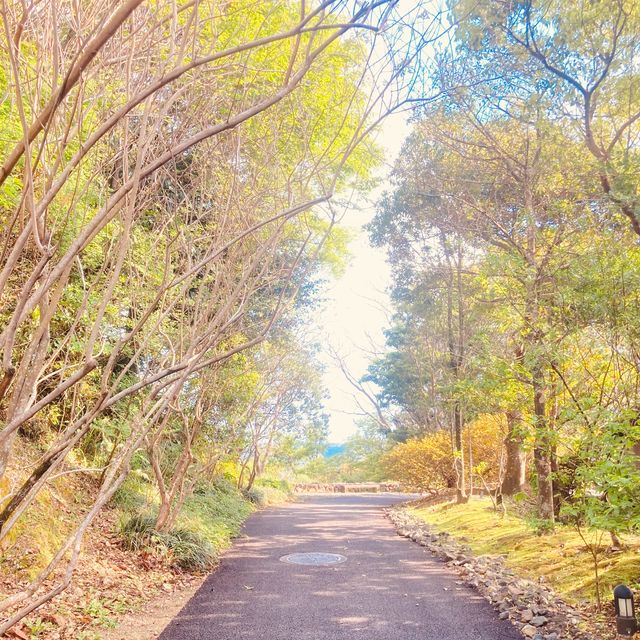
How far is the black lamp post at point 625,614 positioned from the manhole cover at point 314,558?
12.2 feet

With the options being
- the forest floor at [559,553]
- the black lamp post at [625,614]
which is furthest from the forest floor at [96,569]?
the forest floor at [559,553]

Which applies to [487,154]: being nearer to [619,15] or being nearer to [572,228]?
[572,228]

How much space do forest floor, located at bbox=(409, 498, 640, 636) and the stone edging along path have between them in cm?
17

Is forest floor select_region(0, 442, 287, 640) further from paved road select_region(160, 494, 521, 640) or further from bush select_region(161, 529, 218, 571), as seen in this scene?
paved road select_region(160, 494, 521, 640)

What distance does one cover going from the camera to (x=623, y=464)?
12.1 feet

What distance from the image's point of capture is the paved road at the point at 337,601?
4.16 m

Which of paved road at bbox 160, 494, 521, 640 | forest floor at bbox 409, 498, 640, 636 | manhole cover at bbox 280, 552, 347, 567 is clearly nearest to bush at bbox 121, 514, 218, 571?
paved road at bbox 160, 494, 521, 640

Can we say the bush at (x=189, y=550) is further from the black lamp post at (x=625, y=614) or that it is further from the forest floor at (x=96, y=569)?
the black lamp post at (x=625, y=614)

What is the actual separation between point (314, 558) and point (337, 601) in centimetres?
214

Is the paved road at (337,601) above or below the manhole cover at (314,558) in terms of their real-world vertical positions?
above

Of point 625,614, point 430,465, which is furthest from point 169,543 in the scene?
point 430,465

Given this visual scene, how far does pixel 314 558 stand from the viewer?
7098 millimetres

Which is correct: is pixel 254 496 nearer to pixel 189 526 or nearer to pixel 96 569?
pixel 189 526

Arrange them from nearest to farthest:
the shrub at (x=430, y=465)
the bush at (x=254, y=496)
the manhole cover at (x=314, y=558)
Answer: the manhole cover at (x=314, y=558) < the shrub at (x=430, y=465) < the bush at (x=254, y=496)
